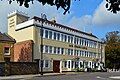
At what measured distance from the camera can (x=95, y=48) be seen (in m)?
78.6

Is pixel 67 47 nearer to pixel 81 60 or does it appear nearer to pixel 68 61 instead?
pixel 68 61

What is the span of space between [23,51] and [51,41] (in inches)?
226

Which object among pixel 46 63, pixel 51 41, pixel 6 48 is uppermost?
pixel 51 41

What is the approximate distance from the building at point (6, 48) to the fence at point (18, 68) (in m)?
6.13

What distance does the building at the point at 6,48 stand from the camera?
53938 mm

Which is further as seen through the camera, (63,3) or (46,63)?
(46,63)

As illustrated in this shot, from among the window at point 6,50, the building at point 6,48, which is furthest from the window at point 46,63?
the window at point 6,50

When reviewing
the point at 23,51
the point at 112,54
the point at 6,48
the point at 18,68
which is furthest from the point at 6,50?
the point at 112,54


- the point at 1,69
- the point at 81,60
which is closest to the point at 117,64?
the point at 81,60

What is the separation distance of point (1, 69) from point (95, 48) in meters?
37.8

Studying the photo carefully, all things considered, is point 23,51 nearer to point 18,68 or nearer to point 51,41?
point 51,41

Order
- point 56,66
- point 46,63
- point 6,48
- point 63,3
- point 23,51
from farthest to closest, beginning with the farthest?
point 56,66
point 46,63
point 23,51
point 6,48
point 63,3

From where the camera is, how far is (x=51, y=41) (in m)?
58.3

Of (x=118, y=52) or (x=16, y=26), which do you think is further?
(x=118, y=52)
